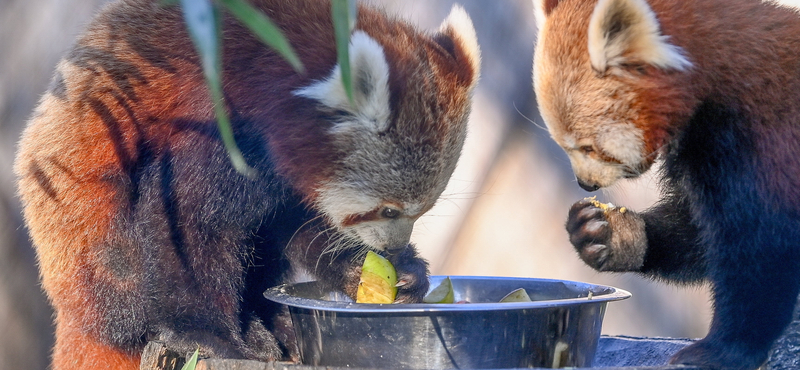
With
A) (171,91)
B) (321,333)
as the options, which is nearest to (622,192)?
(321,333)

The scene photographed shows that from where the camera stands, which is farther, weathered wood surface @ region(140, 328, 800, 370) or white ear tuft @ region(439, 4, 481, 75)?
white ear tuft @ region(439, 4, 481, 75)

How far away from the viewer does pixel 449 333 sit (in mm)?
1622

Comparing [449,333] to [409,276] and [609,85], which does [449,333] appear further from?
[609,85]

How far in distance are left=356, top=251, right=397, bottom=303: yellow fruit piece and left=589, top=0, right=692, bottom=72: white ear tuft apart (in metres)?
0.87

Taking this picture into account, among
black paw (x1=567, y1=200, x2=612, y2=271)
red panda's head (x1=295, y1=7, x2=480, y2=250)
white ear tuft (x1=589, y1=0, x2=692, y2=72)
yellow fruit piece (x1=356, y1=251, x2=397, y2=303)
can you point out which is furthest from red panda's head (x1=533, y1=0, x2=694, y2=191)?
yellow fruit piece (x1=356, y1=251, x2=397, y2=303)

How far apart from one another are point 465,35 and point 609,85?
2.06 ft

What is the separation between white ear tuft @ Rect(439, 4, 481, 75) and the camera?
7.74ft

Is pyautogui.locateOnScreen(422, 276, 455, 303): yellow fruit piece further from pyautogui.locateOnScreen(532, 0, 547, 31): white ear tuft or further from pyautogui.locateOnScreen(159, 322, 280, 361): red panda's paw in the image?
pyautogui.locateOnScreen(532, 0, 547, 31): white ear tuft

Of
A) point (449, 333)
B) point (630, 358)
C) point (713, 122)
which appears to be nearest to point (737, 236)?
point (713, 122)

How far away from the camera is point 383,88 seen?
1.96 m

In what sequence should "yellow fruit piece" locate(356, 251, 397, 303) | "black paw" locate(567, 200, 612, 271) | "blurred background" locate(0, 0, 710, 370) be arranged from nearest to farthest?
"yellow fruit piece" locate(356, 251, 397, 303)
"black paw" locate(567, 200, 612, 271)
"blurred background" locate(0, 0, 710, 370)

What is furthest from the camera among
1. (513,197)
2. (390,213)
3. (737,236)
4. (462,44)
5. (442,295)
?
(513,197)

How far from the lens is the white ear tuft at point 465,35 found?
2359mm

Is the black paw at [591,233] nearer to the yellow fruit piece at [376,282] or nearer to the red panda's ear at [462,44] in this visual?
the red panda's ear at [462,44]
